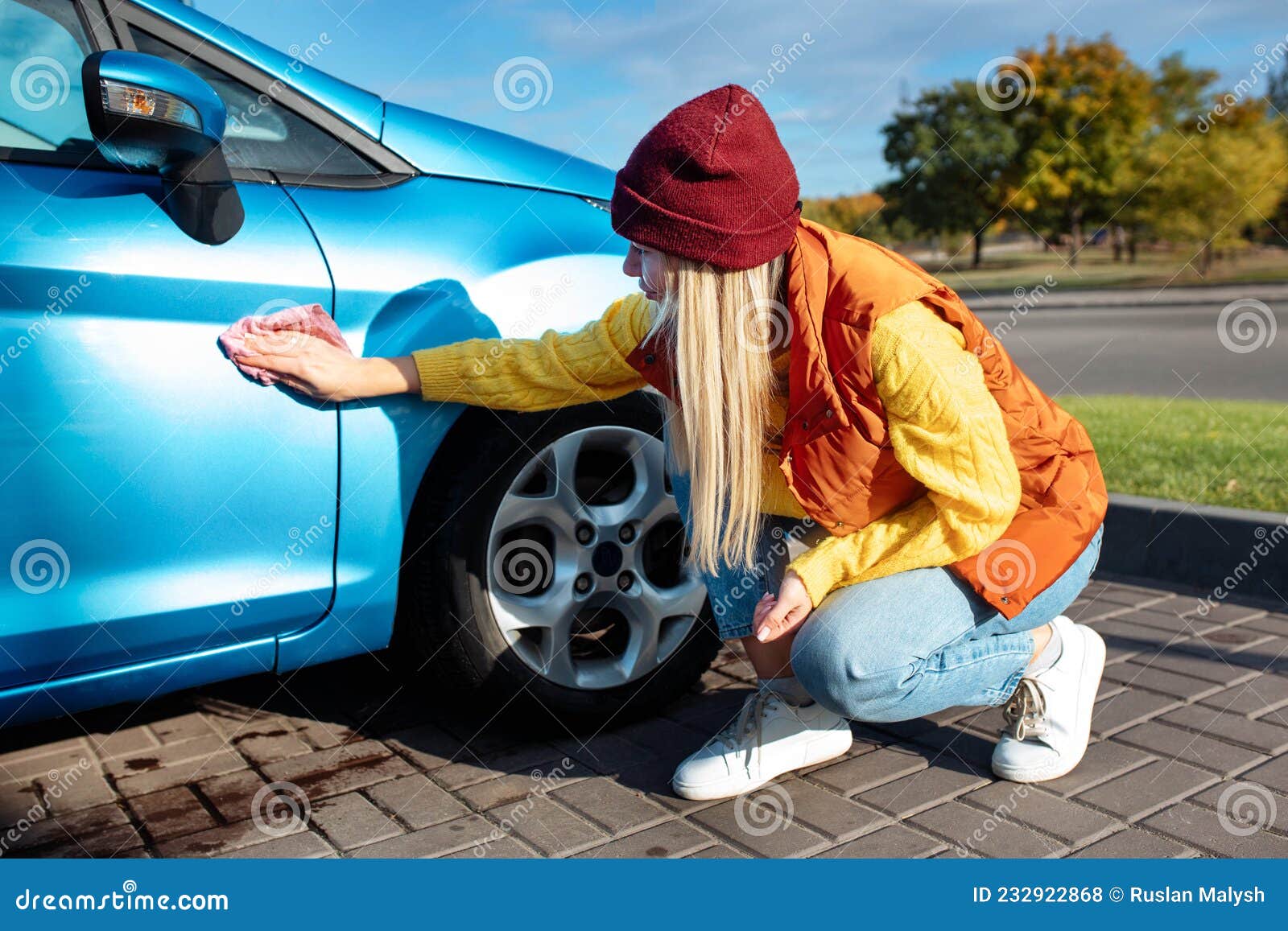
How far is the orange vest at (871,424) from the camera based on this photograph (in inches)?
78.4

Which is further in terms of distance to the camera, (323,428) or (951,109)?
(951,109)

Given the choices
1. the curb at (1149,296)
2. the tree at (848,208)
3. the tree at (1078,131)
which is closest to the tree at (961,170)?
the tree at (1078,131)

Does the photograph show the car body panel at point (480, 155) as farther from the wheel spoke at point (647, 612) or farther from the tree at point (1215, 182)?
the tree at point (1215, 182)

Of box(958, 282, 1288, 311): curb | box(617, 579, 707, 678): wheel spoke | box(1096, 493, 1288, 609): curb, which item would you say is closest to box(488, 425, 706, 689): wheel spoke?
box(617, 579, 707, 678): wheel spoke

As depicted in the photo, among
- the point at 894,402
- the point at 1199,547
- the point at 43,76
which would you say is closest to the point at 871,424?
the point at 894,402

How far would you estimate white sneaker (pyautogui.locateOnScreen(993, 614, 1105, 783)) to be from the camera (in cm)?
233

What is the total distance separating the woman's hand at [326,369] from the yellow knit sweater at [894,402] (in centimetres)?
6

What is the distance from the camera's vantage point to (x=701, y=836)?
6.99 ft

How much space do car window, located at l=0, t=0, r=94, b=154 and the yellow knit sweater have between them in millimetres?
723

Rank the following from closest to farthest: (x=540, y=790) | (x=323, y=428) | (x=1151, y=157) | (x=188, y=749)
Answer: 1. (x=323, y=428)
2. (x=540, y=790)
3. (x=188, y=749)
4. (x=1151, y=157)
